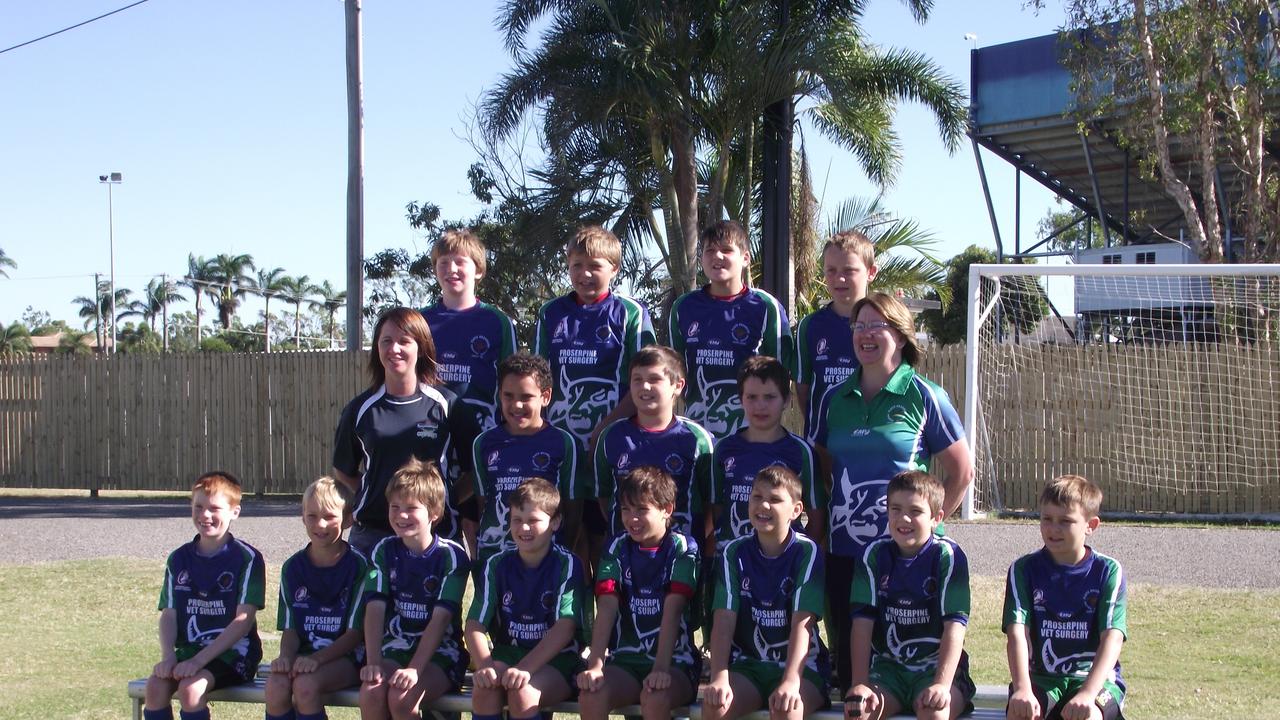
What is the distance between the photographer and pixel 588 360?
5.23m

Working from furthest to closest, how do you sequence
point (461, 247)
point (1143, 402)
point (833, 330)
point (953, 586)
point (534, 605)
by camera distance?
point (1143, 402), point (461, 247), point (833, 330), point (534, 605), point (953, 586)

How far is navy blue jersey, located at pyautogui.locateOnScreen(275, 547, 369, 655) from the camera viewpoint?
4.66 meters

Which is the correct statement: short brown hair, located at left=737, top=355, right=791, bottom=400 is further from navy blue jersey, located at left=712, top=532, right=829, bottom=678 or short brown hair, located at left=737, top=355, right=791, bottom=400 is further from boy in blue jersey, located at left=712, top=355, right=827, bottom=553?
navy blue jersey, located at left=712, top=532, right=829, bottom=678

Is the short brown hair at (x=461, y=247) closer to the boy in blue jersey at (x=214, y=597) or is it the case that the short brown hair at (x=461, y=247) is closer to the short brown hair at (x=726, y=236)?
the short brown hair at (x=726, y=236)

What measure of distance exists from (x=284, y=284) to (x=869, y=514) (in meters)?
76.8

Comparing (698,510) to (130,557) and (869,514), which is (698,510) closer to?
(869,514)

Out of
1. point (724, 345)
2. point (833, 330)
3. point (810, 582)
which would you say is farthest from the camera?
point (724, 345)

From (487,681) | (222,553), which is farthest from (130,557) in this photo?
(487,681)

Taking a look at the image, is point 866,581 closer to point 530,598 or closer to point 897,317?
point 897,317

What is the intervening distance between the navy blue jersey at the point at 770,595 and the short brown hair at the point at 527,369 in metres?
1.02

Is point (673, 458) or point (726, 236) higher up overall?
point (726, 236)

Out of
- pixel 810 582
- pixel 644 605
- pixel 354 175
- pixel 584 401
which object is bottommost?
pixel 644 605

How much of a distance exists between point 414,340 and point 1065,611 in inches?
105

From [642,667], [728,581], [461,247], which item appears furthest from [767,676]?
[461,247]
